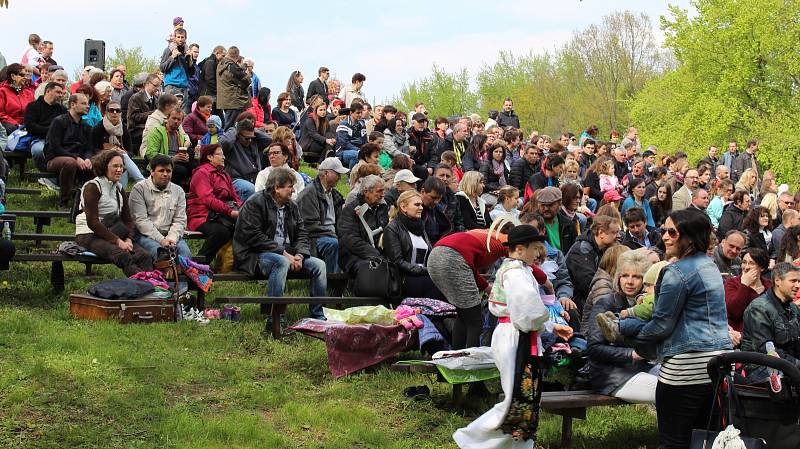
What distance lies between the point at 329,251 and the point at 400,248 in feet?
4.76

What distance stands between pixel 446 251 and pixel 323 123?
1027cm

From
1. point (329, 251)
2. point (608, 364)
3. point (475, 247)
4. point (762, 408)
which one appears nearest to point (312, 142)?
point (329, 251)

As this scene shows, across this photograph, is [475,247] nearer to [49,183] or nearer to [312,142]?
[49,183]

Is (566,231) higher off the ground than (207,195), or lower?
lower

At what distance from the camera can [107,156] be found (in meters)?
10.3

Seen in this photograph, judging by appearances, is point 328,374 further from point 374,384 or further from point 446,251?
point 446,251

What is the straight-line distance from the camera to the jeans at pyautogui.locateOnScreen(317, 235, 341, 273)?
11164 millimetres

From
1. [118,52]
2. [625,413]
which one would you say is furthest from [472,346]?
[118,52]

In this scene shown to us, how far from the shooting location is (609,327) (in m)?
6.68

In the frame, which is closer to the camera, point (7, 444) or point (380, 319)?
point (7, 444)

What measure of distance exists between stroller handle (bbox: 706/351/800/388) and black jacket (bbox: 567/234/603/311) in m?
4.23

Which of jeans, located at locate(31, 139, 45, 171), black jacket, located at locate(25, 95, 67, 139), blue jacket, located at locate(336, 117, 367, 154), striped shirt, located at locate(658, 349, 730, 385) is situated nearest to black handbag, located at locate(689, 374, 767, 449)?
striped shirt, located at locate(658, 349, 730, 385)

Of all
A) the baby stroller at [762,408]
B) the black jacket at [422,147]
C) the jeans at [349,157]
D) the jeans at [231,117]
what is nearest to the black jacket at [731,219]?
the black jacket at [422,147]

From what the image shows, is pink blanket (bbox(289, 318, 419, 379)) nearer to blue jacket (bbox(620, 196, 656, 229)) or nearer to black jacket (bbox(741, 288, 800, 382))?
black jacket (bbox(741, 288, 800, 382))
